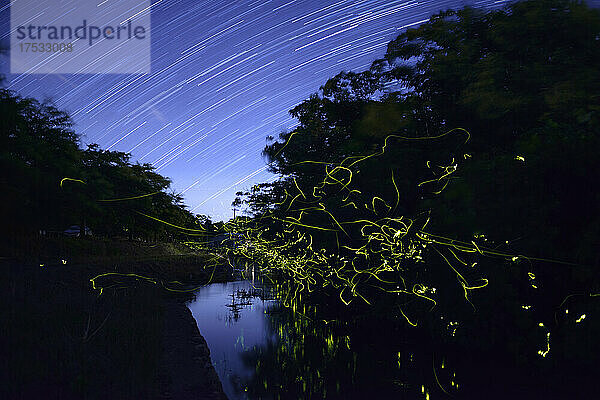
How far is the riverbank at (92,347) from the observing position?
6.34 m

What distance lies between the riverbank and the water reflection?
37.2 inches

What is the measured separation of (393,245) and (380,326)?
3.43m

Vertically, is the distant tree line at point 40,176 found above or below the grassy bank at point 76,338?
above

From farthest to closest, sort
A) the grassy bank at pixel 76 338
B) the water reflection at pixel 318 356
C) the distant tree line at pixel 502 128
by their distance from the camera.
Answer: the water reflection at pixel 318 356, the distant tree line at pixel 502 128, the grassy bank at pixel 76 338

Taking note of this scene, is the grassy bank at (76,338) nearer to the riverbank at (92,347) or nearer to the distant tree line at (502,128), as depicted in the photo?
the riverbank at (92,347)

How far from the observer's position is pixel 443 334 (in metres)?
11.1

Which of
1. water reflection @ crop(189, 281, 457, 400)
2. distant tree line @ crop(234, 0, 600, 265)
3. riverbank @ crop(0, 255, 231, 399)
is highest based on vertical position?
distant tree line @ crop(234, 0, 600, 265)

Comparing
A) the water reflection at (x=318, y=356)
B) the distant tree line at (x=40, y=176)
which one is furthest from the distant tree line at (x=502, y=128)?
the distant tree line at (x=40, y=176)

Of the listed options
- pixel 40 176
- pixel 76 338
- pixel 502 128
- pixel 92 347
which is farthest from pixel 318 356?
pixel 40 176

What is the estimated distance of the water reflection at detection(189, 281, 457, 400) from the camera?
8.30m

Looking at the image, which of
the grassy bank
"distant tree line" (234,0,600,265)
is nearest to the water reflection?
the grassy bank

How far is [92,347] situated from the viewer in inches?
318

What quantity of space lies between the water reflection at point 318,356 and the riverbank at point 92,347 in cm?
95

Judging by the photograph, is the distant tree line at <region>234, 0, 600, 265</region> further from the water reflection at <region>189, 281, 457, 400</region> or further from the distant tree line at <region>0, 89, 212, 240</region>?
the distant tree line at <region>0, 89, 212, 240</region>
